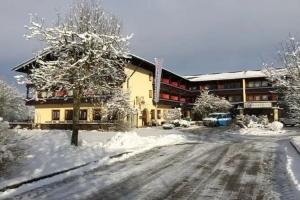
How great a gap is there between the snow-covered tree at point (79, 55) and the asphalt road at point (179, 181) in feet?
17.1

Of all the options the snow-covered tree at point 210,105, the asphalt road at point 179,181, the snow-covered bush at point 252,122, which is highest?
the snow-covered tree at point 210,105

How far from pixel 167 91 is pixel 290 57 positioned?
40426 mm

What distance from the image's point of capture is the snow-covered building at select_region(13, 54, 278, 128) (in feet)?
156

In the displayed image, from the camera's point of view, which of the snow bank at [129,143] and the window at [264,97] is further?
the window at [264,97]

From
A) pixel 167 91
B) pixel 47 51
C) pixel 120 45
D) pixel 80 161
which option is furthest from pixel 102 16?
pixel 167 91

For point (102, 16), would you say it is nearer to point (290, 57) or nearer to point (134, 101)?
point (290, 57)

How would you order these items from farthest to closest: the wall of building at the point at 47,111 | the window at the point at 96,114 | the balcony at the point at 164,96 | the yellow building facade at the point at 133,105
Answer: the balcony at the point at 164,96, the wall of building at the point at 47,111, the yellow building facade at the point at 133,105, the window at the point at 96,114

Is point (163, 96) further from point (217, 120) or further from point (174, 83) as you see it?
point (217, 120)

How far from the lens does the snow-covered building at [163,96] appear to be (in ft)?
156

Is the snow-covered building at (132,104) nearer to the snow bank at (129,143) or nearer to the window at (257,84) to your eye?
the snow bank at (129,143)

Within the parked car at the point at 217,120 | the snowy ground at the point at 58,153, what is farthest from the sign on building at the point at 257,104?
the snowy ground at the point at 58,153

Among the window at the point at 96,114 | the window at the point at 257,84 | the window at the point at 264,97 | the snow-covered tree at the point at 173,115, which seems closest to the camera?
the window at the point at 96,114

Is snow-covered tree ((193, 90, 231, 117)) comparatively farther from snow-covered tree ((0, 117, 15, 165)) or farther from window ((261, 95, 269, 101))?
snow-covered tree ((0, 117, 15, 165))

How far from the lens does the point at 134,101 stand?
50.6 m
